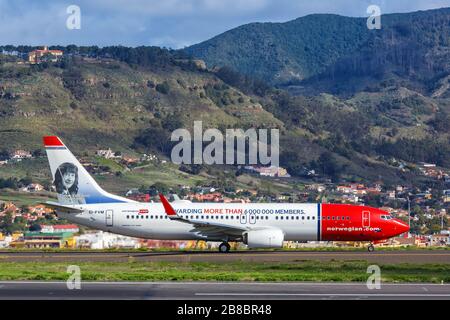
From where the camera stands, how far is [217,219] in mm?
61469

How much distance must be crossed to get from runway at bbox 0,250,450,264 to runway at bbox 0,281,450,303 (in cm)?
1339

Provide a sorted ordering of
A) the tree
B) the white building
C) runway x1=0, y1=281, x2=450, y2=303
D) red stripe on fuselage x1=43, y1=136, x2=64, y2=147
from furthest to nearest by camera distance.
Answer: the tree, the white building, red stripe on fuselage x1=43, y1=136, x2=64, y2=147, runway x1=0, y1=281, x2=450, y2=303

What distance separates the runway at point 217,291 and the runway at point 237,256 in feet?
43.9

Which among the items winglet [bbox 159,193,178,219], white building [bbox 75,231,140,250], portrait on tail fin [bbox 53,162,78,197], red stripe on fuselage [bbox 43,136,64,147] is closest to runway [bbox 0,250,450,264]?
winglet [bbox 159,193,178,219]

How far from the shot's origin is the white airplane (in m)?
61.3

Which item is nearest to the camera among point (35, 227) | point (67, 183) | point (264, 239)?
point (264, 239)

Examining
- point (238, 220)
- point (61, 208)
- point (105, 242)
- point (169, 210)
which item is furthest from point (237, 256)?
point (105, 242)

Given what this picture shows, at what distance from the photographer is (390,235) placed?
62.5m

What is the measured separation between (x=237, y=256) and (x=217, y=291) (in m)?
19.8

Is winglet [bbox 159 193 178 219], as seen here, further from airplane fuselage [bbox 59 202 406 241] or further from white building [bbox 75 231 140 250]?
white building [bbox 75 231 140 250]

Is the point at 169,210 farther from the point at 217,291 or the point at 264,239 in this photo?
the point at 217,291
